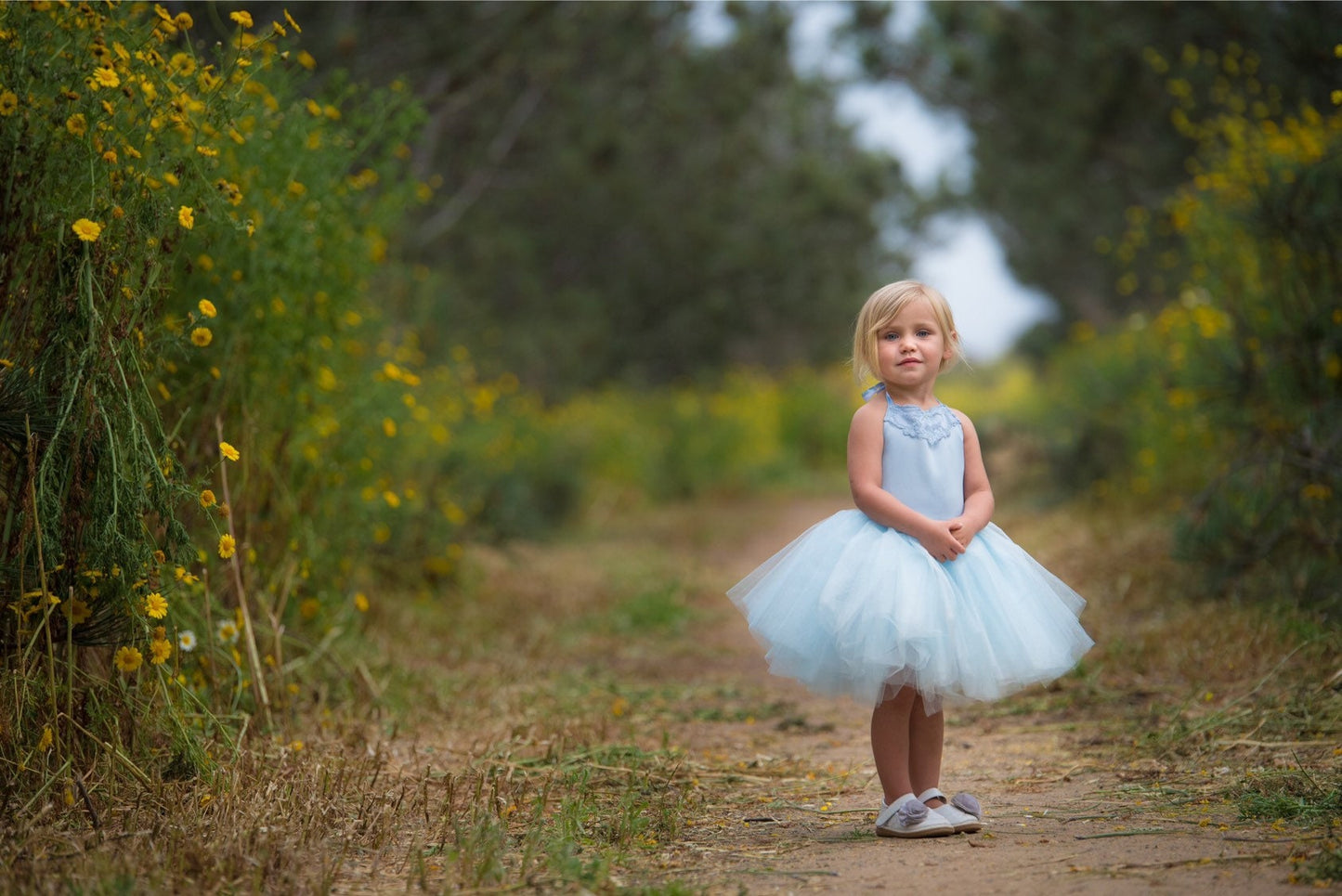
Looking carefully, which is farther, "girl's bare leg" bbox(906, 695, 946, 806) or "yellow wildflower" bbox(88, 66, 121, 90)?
"girl's bare leg" bbox(906, 695, 946, 806)

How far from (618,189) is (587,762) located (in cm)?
1571

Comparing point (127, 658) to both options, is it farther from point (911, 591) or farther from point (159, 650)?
point (911, 591)

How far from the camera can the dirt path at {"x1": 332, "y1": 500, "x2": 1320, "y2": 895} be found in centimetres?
253

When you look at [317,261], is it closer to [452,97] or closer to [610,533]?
[452,97]

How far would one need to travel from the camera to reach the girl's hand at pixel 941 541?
9.61 feet

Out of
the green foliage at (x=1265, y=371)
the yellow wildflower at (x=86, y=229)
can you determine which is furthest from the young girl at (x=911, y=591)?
the green foliage at (x=1265, y=371)

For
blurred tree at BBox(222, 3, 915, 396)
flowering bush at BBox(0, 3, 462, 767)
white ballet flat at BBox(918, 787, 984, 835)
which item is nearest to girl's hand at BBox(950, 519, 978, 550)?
white ballet flat at BBox(918, 787, 984, 835)

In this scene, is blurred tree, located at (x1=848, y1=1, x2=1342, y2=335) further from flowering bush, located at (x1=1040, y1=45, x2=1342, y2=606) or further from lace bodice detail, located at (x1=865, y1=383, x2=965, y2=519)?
lace bodice detail, located at (x1=865, y1=383, x2=965, y2=519)

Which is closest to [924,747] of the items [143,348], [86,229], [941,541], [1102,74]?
[941,541]

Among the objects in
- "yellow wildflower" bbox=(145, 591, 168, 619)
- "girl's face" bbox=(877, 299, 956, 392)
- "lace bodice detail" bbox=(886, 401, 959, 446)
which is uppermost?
"girl's face" bbox=(877, 299, 956, 392)

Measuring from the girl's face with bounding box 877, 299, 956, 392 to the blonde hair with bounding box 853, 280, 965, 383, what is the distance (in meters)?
0.01

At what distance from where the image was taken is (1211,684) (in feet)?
14.2

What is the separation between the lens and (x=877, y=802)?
11.1ft

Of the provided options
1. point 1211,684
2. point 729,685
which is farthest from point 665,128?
point 1211,684
